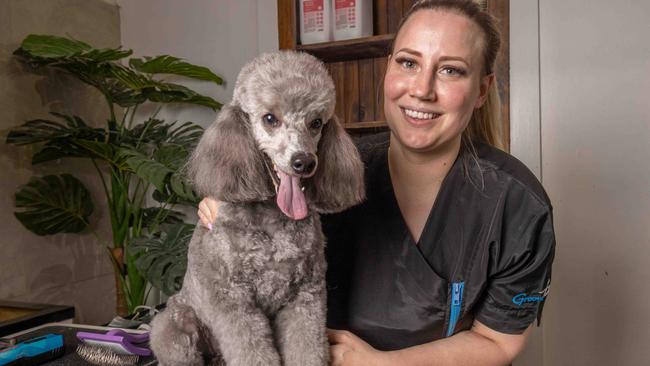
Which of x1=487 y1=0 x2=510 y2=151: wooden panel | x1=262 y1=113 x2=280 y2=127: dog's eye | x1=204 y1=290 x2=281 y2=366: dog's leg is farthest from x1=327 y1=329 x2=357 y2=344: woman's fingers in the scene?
x1=487 y1=0 x2=510 y2=151: wooden panel

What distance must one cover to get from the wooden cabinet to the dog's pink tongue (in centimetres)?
134

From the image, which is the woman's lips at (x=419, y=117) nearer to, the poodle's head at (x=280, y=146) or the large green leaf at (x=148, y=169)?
the poodle's head at (x=280, y=146)

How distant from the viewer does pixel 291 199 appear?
72 cm

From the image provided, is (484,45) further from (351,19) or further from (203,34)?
(203,34)

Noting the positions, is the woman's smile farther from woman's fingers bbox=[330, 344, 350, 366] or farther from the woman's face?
woman's fingers bbox=[330, 344, 350, 366]

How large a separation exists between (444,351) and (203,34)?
208 centimetres

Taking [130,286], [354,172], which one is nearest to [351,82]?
[130,286]

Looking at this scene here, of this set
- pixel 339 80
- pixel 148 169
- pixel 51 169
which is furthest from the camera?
pixel 339 80

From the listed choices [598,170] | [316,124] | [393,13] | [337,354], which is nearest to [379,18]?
[393,13]

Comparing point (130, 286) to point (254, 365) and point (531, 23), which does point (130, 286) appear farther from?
point (531, 23)

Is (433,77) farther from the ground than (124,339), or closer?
farther from the ground

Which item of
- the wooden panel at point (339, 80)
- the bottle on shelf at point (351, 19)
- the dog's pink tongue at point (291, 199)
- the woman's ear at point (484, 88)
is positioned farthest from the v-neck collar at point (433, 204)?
the wooden panel at point (339, 80)

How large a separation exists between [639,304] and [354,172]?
1555 mm

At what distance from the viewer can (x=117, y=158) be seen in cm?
207
